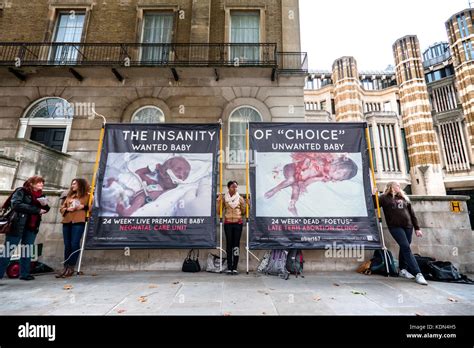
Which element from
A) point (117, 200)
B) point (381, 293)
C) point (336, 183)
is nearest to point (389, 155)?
point (336, 183)

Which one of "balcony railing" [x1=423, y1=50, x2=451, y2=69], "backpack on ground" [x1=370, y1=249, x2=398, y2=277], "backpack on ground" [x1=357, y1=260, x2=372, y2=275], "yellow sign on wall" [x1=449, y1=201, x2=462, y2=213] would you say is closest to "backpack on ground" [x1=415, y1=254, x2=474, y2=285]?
"backpack on ground" [x1=370, y1=249, x2=398, y2=277]

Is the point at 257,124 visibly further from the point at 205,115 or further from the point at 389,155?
the point at 389,155

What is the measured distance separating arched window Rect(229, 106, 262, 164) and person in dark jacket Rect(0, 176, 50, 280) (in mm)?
7407

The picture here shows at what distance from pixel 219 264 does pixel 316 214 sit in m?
2.78

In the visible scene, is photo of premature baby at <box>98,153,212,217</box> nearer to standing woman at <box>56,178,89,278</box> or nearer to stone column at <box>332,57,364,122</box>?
standing woman at <box>56,178,89,278</box>

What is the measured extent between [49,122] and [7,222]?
29.1 feet

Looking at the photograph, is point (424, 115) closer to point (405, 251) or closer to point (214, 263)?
point (405, 251)

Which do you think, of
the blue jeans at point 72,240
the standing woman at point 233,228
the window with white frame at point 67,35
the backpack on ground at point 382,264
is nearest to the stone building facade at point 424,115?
the window with white frame at point 67,35

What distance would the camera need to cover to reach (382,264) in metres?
5.52

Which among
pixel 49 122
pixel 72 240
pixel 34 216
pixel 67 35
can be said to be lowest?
pixel 72 240

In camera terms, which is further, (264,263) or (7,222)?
(264,263)

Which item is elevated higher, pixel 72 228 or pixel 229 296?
pixel 72 228

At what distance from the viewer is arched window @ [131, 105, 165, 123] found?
38.1ft

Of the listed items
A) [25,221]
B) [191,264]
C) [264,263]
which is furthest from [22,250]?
[264,263]
